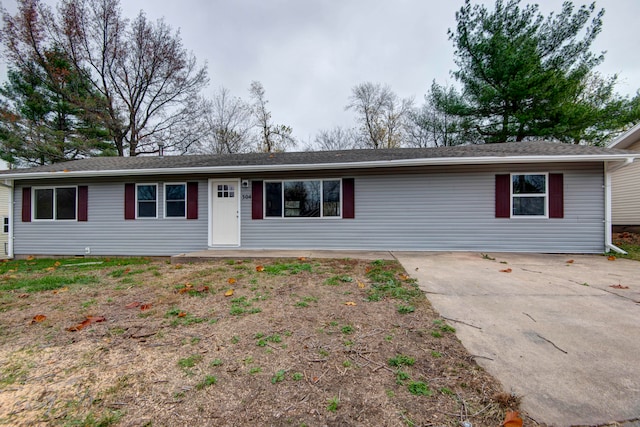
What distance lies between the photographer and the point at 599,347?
2.35m

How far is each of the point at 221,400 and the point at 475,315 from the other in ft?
8.66

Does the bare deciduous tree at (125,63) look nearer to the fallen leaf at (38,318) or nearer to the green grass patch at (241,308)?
the fallen leaf at (38,318)

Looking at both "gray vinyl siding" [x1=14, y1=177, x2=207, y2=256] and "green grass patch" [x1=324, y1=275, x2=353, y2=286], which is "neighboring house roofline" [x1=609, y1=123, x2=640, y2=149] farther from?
"gray vinyl siding" [x1=14, y1=177, x2=207, y2=256]

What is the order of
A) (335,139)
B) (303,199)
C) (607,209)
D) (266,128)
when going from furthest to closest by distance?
(335,139) < (266,128) < (303,199) < (607,209)

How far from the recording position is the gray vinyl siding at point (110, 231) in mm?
8008

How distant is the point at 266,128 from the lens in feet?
66.8

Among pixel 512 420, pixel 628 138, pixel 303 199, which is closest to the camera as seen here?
pixel 512 420

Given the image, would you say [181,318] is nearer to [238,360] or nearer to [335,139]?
[238,360]

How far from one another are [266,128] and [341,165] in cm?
1465

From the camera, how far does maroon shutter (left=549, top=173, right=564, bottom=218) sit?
6930 millimetres

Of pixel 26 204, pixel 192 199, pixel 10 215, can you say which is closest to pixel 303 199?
pixel 192 199

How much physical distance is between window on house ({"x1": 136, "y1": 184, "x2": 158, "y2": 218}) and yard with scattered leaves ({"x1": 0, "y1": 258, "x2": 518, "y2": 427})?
4353 millimetres

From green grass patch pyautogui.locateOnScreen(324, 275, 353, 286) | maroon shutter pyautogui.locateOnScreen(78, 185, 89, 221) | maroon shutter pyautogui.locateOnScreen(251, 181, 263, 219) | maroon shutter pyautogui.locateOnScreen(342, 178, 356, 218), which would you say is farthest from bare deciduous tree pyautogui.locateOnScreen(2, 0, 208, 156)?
green grass patch pyautogui.locateOnScreen(324, 275, 353, 286)

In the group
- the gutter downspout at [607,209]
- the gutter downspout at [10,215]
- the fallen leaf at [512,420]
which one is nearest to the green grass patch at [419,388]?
the fallen leaf at [512,420]
